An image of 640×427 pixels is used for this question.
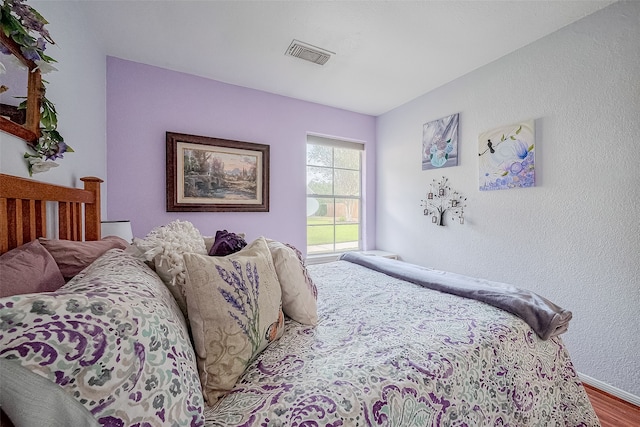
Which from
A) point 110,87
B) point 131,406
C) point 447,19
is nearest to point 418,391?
point 131,406

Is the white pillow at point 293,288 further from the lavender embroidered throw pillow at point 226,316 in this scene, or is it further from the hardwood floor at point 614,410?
the hardwood floor at point 614,410

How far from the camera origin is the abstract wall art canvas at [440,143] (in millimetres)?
2678

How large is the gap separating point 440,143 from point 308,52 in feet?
5.36

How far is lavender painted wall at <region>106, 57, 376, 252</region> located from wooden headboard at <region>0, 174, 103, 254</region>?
36.0 inches

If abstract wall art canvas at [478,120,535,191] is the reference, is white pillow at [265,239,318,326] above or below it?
below

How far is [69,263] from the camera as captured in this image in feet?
2.98

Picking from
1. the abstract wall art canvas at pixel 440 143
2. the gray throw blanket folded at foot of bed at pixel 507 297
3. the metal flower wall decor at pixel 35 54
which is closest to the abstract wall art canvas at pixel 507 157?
the abstract wall art canvas at pixel 440 143

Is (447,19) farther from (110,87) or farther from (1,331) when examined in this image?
(110,87)

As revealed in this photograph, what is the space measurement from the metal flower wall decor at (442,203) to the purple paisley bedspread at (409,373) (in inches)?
57.8

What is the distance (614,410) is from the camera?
1.59 m

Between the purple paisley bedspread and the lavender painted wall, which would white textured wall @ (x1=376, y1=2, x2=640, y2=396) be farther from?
the lavender painted wall

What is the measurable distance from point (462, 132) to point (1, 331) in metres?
3.09

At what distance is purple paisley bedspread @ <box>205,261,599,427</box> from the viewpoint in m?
0.70

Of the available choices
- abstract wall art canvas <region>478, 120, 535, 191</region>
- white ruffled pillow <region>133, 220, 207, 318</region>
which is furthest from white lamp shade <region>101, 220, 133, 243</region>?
abstract wall art canvas <region>478, 120, 535, 191</region>
